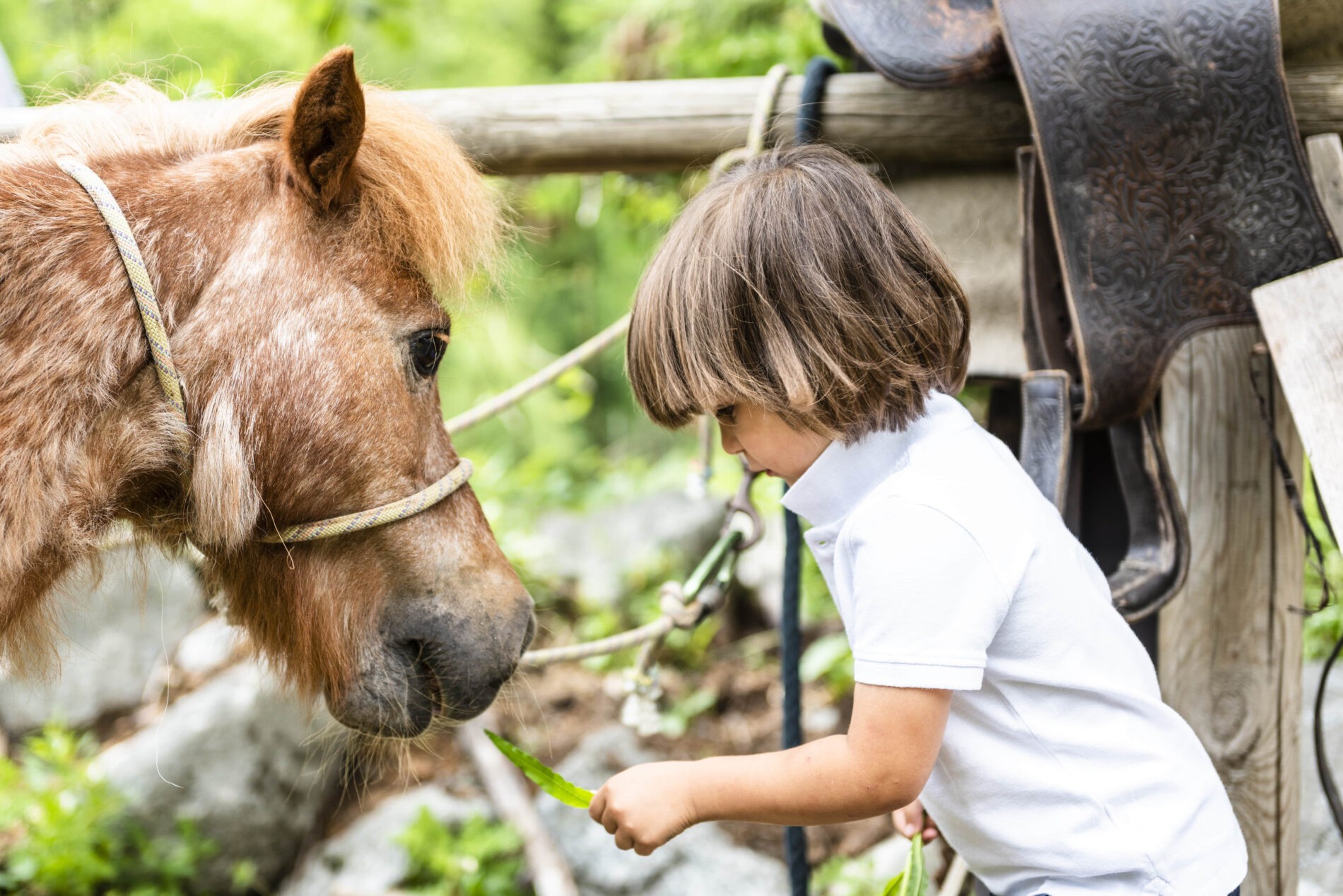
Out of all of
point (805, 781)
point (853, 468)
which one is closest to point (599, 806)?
point (805, 781)

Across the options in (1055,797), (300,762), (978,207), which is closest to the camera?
(1055,797)

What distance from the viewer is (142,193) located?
3.68ft

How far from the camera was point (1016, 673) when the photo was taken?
3.32 ft

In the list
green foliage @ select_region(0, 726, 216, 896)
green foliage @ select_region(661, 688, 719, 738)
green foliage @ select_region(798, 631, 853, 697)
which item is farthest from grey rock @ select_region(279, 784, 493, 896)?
green foliage @ select_region(798, 631, 853, 697)

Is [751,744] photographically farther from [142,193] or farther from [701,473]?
[142,193]

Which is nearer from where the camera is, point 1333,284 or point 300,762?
point 1333,284

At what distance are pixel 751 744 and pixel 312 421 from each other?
258 cm

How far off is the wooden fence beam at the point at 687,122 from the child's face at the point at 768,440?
2.55 feet

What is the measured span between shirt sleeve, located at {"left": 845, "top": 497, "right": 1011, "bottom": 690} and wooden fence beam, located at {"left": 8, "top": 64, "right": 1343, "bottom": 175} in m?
0.95

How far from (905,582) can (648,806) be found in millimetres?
372

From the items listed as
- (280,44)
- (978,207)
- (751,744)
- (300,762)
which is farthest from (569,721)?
(280,44)

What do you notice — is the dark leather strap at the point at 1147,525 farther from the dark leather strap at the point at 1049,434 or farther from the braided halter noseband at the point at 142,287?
the braided halter noseband at the point at 142,287

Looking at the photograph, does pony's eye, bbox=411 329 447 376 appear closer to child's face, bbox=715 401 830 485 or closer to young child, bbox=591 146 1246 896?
young child, bbox=591 146 1246 896

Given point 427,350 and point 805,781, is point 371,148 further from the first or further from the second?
point 805,781
